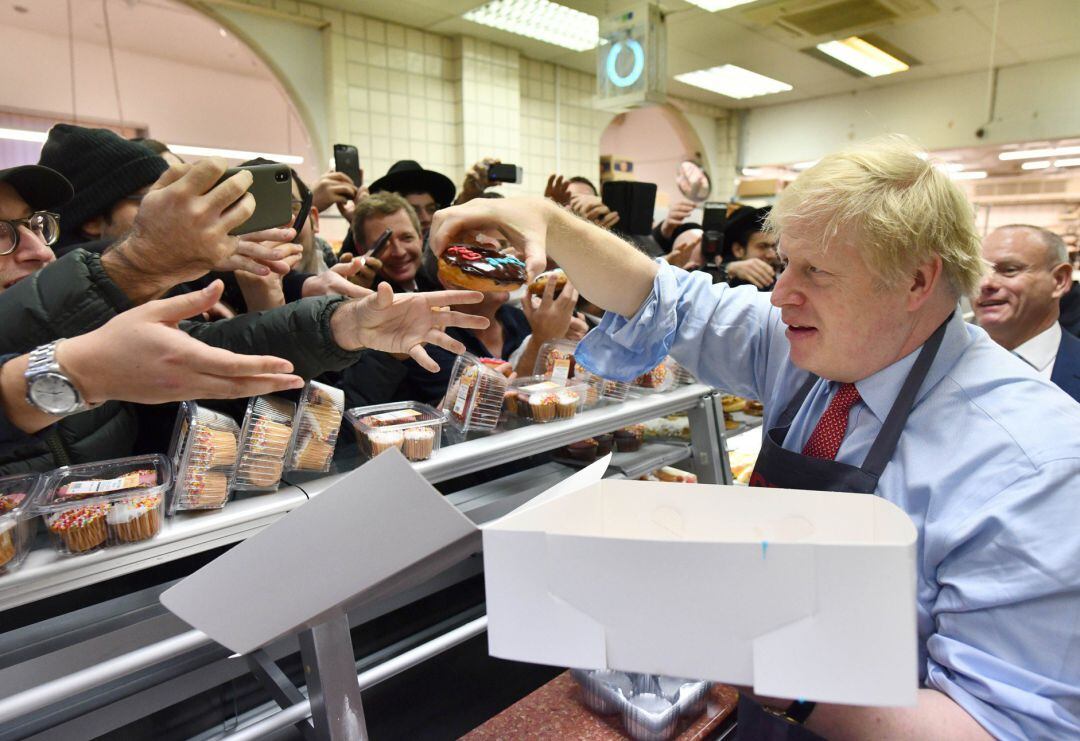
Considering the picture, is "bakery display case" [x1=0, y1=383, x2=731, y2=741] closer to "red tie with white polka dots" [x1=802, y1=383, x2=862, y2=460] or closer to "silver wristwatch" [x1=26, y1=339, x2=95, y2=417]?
"silver wristwatch" [x1=26, y1=339, x2=95, y2=417]

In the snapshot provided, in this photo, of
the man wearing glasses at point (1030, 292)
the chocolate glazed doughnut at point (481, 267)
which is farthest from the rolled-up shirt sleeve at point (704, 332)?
the man wearing glasses at point (1030, 292)

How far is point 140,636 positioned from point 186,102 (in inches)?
288

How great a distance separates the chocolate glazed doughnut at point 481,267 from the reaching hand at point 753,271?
98.7 inches

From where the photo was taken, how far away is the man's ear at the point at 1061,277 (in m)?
2.92

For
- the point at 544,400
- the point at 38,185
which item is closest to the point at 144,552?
the point at 38,185

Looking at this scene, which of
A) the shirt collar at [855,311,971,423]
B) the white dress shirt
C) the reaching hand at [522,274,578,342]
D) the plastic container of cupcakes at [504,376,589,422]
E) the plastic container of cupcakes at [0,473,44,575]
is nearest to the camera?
the plastic container of cupcakes at [0,473,44,575]

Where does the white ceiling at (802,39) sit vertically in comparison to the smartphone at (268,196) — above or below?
above

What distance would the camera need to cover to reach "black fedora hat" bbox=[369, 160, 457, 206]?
326 centimetres

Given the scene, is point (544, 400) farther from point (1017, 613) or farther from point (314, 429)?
point (1017, 613)

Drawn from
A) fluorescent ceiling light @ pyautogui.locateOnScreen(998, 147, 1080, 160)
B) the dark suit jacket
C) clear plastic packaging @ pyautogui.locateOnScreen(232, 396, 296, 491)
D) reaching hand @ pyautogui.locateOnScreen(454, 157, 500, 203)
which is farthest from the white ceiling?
clear plastic packaging @ pyautogui.locateOnScreen(232, 396, 296, 491)

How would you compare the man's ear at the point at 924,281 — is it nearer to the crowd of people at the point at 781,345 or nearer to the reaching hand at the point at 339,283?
the crowd of people at the point at 781,345

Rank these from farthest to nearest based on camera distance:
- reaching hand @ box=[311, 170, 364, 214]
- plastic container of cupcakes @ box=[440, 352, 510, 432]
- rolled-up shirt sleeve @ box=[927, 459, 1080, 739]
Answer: reaching hand @ box=[311, 170, 364, 214] < plastic container of cupcakes @ box=[440, 352, 510, 432] < rolled-up shirt sleeve @ box=[927, 459, 1080, 739]

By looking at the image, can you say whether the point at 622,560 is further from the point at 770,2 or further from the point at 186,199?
the point at 770,2

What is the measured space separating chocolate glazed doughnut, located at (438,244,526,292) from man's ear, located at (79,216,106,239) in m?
1.14
